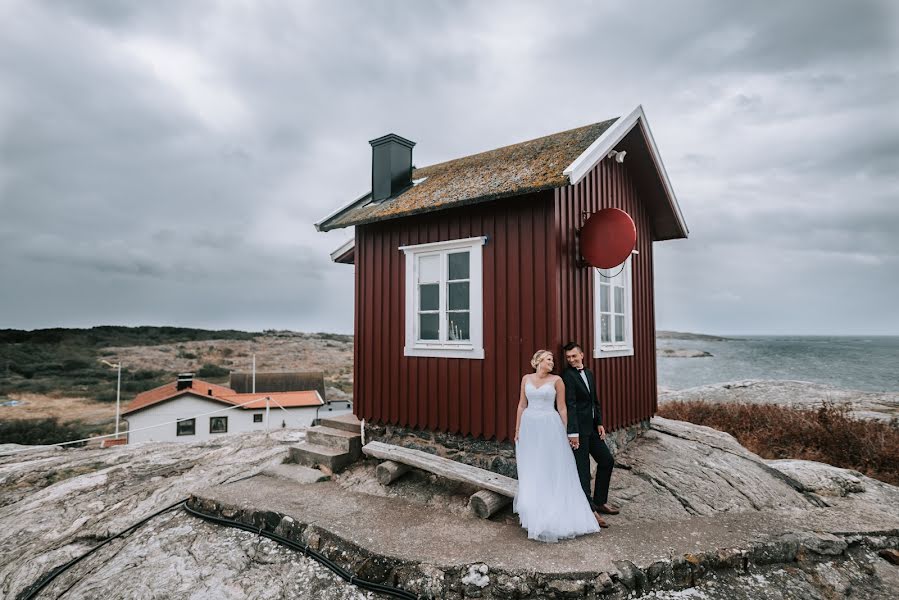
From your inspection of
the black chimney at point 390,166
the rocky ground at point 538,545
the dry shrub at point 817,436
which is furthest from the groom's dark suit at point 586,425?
the dry shrub at point 817,436

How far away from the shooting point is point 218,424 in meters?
21.4

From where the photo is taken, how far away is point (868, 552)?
523 centimetres

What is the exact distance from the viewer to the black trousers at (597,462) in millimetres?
5484

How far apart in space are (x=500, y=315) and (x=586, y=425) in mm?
1855

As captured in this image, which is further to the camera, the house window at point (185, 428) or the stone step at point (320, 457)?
the house window at point (185, 428)

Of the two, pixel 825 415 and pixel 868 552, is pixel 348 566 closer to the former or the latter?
pixel 868 552

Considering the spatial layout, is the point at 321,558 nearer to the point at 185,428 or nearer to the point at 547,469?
the point at 547,469

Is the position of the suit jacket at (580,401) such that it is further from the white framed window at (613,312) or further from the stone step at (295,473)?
the stone step at (295,473)

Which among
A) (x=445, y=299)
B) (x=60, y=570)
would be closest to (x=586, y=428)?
(x=445, y=299)

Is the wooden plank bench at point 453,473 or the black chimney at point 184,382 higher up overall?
the wooden plank bench at point 453,473

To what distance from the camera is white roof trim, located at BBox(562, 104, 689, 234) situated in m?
5.83

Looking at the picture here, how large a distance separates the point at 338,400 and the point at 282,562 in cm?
2563

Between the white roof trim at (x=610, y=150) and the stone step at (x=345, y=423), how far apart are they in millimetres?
5391

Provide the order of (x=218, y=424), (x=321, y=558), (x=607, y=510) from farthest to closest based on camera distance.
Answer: (x=218, y=424), (x=607, y=510), (x=321, y=558)
